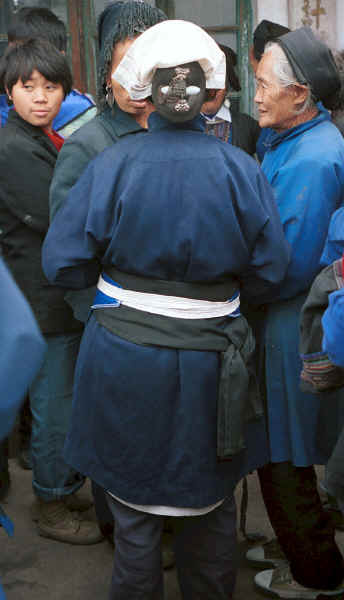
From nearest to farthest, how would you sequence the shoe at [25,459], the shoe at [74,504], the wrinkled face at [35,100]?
the wrinkled face at [35,100] < the shoe at [74,504] < the shoe at [25,459]

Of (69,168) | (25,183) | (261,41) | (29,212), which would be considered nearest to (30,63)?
(25,183)

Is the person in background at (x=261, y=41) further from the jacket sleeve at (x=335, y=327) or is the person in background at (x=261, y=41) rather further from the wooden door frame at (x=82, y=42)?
the jacket sleeve at (x=335, y=327)

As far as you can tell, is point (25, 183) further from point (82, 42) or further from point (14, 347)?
point (82, 42)

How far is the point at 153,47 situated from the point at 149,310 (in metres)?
0.70

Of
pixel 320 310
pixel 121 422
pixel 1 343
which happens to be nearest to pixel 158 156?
pixel 320 310

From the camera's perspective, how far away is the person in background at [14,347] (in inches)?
42.7

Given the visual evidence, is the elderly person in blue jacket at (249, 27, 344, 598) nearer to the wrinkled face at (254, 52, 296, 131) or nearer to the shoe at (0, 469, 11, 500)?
the wrinkled face at (254, 52, 296, 131)

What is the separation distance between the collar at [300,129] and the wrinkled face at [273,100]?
5cm

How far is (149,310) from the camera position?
81.4 inches

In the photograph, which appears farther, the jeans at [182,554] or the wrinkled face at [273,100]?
the wrinkled face at [273,100]

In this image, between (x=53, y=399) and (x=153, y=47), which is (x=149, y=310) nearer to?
(x=153, y=47)

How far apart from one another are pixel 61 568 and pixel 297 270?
1551mm

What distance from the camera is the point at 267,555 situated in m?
2.89

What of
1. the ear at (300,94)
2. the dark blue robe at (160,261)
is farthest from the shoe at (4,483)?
the ear at (300,94)
